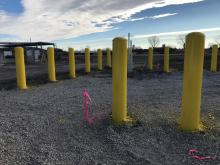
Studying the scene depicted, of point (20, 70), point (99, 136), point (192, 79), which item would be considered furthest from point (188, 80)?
point (20, 70)

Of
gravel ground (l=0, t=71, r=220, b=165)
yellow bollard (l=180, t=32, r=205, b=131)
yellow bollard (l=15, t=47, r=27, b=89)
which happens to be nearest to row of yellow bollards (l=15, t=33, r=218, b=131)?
yellow bollard (l=180, t=32, r=205, b=131)

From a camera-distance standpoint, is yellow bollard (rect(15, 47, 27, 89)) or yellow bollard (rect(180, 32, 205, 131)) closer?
yellow bollard (rect(180, 32, 205, 131))

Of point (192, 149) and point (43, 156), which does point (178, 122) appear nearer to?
point (192, 149)

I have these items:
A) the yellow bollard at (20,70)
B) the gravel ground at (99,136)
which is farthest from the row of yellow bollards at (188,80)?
the yellow bollard at (20,70)

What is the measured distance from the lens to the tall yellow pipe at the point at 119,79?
5293 millimetres

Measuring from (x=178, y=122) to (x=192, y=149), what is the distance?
3.82 feet

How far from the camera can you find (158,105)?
22.4ft

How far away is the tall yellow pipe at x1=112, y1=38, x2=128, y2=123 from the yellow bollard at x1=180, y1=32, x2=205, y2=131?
1.12m

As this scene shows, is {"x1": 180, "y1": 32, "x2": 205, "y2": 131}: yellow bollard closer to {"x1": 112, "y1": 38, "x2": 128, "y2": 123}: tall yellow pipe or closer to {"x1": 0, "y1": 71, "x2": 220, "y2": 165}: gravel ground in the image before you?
{"x1": 0, "y1": 71, "x2": 220, "y2": 165}: gravel ground

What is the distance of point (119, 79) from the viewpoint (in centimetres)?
530

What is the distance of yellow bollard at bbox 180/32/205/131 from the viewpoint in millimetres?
4809

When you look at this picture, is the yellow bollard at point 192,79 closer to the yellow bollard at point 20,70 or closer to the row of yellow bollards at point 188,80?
the row of yellow bollards at point 188,80

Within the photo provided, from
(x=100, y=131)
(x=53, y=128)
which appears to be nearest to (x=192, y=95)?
(x=100, y=131)

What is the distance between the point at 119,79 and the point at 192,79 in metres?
1.30
